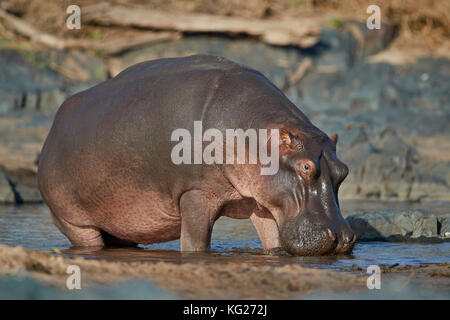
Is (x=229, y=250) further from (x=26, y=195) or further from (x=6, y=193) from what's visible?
(x=26, y=195)

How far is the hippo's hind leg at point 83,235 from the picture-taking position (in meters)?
6.24

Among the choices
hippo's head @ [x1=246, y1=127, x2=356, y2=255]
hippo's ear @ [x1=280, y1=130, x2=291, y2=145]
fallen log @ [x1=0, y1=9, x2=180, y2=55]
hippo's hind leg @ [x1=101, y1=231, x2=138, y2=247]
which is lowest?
hippo's hind leg @ [x1=101, y1=231, x2=138, y2=247]

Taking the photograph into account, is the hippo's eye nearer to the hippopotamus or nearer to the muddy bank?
the hippopotamus

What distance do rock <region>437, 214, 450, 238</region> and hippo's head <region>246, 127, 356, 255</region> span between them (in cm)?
186

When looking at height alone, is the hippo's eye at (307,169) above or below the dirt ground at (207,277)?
above

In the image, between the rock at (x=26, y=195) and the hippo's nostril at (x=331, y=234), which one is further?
the rock at (x=26, y=195)

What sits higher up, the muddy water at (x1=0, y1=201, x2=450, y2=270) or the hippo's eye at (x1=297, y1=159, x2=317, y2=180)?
the hippo's eye at (x1=297, y1=159, x2=317, y2=180)

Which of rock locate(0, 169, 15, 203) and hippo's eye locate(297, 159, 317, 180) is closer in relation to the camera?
hippo's eye locate(297, 159, 317, 180)

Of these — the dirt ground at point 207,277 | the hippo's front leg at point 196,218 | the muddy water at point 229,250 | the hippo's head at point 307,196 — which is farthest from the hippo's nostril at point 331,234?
the hippo's front leg at point 196,218

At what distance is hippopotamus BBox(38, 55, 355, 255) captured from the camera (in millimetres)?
5199

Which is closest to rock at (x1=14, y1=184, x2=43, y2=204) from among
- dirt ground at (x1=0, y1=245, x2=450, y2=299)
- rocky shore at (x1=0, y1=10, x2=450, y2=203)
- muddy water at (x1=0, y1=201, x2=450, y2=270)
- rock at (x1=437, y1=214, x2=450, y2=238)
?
rocky shore at (x1=0, y1=10, x2=450, y2=203)

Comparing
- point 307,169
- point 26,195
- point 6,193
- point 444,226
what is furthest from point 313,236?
point 26,195

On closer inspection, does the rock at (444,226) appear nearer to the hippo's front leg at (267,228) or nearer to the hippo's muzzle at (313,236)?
the hippo's front leg at (267,228)

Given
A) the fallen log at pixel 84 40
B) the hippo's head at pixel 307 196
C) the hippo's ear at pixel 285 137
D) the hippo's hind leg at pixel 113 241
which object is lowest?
the hippo's hind leg at pixel 113 241
